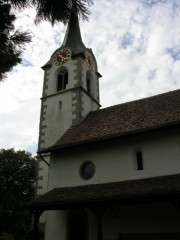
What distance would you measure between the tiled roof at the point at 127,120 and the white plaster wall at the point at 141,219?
3.43 metres

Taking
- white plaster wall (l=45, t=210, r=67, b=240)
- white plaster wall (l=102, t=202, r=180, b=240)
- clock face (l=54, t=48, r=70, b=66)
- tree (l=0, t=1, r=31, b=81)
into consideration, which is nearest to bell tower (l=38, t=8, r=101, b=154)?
clock face (l=54, t=48, r=70, b=66)

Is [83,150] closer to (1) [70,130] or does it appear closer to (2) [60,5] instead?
(1) [70,130]

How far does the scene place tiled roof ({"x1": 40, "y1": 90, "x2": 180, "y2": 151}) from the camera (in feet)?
47.3

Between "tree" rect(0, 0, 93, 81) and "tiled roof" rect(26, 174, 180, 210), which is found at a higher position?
"tree" rect(0, 0, 93, 81)

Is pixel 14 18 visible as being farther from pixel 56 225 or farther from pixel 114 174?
pixel 56 225

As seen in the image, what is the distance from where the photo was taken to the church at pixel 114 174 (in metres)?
11.8

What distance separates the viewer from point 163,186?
11.2 metres

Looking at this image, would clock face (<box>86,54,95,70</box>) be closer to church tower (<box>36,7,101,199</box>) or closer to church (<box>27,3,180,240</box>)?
church tower (<box>36,7,101,199</box>)

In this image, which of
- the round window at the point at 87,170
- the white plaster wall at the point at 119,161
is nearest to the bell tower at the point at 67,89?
the white plaster wall at the point at 119,161

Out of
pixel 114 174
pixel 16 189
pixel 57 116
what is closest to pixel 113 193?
pixel 114 174

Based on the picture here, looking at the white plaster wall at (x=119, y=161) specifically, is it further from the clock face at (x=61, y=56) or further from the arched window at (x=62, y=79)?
the clock face at (x=61, y=56)

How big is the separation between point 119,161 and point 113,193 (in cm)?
244

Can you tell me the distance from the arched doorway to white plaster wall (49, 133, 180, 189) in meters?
1.52

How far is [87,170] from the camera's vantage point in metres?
15.0
